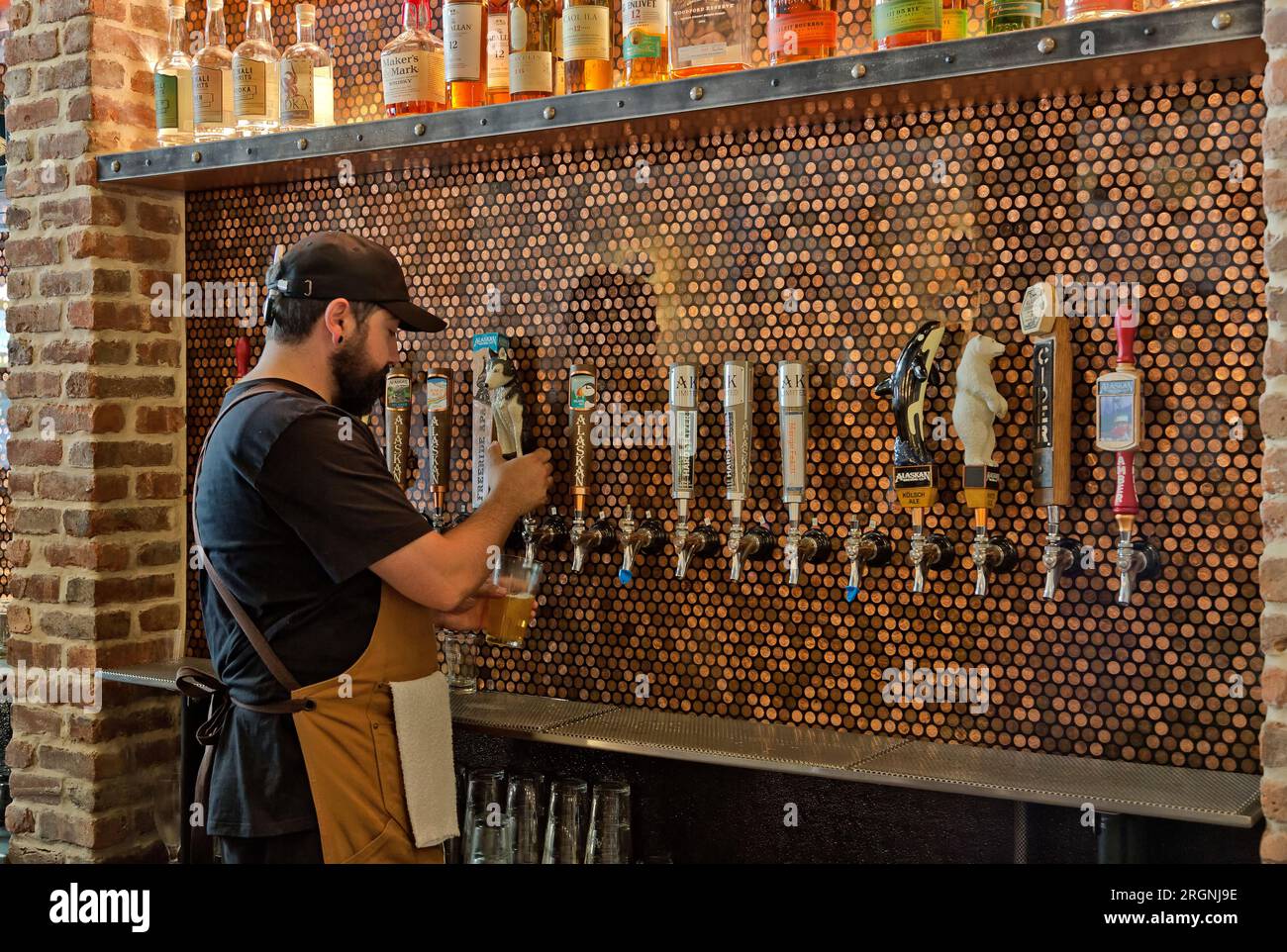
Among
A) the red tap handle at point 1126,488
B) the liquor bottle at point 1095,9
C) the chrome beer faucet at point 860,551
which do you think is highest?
the liquor bottle at point 1095,9

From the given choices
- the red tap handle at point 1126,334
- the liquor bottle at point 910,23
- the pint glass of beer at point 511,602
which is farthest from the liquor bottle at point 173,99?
the red tap handle at point 1126,334

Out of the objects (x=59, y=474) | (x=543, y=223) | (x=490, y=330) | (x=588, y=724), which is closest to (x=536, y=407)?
(x=490, y=330)

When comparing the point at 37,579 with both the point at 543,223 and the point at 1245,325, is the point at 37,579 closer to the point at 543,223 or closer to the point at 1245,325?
the point at 543,223

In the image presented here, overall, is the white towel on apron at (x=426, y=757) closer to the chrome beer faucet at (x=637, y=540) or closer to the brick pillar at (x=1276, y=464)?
the chrome beer faucet at (x=637, y=540)

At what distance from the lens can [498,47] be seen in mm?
2762

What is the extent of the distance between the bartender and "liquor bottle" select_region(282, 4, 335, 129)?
86 cm

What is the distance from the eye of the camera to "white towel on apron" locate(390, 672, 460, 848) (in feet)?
7.25

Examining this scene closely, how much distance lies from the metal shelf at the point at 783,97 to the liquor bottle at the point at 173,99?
122 mm

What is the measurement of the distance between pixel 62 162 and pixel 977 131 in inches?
87.0

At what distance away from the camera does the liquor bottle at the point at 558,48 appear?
274 cm

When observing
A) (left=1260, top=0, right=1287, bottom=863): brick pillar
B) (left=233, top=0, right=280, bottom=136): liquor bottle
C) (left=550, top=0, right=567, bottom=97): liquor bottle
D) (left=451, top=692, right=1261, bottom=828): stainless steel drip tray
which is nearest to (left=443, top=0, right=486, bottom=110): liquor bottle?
(left=550, top=0, right=567, bottom=97): liquor bottle

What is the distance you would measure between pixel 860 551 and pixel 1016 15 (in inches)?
38.8

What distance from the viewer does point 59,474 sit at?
3.17m

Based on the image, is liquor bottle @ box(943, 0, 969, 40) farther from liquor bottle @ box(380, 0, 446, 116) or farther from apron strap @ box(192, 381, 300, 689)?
apron strap @ box(192, 381, 300, 689)
